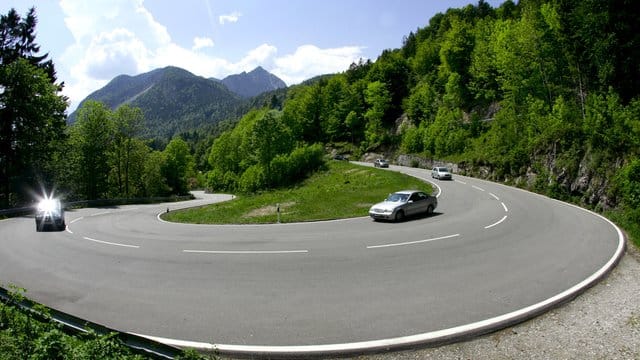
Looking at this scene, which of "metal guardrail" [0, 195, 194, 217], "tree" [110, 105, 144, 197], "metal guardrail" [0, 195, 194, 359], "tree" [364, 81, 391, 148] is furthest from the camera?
"tree" [364, 81, 391, 148]

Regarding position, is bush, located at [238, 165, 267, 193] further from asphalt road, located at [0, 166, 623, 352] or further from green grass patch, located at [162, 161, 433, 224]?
asphalt road, located at [0, 166, 623, 352]

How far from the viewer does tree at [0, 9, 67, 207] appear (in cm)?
3647

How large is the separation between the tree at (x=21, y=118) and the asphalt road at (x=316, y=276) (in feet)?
77.2

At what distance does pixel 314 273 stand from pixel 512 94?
44756 mm

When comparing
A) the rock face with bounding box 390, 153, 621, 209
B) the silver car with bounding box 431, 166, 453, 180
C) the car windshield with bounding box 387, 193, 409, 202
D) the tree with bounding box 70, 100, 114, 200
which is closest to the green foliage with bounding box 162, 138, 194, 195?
the tree with bounding box 70, 100, 114, 200

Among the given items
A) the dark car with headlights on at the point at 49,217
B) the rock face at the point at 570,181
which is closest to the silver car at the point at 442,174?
the rock face at the point at 570,181

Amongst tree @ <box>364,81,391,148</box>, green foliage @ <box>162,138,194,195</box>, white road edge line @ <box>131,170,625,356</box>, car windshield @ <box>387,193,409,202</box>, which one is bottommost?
white road edge line @ <box>131,170,625,356</box>

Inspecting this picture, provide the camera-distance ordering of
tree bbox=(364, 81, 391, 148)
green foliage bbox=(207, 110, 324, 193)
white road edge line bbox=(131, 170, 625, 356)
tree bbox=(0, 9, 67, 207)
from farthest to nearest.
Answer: tree bbox=(364, 81, 391, 148) → green foliage bbox=(207, 110, 324, 193) → tree bbox=(0, 9, 67, 207) → white road edge line bbox=(131, 170, 625, 356)

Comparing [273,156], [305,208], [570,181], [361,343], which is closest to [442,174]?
[570,181]

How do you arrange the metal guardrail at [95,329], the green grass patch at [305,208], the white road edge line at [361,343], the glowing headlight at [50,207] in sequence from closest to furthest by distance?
the metal guardrail at [95,329] → the white road edge line at [361,343] → the glowing headlight at [50,207] → the green grass patch at [305,208]

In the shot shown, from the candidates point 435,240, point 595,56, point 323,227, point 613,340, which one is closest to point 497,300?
point 613,340

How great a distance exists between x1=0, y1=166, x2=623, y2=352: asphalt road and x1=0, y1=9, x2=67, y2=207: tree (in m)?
23.5

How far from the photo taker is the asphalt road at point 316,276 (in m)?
7.40

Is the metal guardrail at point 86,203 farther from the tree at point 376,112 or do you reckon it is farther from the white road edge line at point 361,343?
the tree at point 376,112
